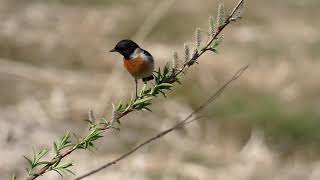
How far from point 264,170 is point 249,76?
1.59 m

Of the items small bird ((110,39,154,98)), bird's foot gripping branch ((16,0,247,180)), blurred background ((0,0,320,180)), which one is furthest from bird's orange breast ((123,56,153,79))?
blurred background ((0,0,320,180))

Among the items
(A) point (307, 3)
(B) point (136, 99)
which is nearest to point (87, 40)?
(A) point (307, 3)

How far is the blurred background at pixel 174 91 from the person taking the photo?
6.78 m

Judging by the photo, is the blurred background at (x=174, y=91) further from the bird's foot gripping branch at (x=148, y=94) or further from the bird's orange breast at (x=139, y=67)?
the bird's foot gripping branch at (x=148, y=94)

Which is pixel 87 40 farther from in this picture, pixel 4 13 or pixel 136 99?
pixel 136 99

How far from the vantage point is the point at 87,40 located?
9.20 m

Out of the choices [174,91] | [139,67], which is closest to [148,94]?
[139,67]

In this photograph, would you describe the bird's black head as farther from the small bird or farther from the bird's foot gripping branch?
the bird's foot gripping branch

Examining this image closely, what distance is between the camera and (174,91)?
785 centimetres

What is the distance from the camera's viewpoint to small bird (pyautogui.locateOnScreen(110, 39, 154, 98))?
1.90m

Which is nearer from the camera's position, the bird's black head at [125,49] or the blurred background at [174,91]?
the bird's black head at [125,49]

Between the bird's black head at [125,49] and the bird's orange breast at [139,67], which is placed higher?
the bird's black head at [125,49]

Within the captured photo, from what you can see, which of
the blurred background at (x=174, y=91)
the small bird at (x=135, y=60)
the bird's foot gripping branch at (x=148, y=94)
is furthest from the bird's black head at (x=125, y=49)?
the blurred background at (x=174, y=91)

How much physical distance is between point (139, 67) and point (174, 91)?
19.5 feet
